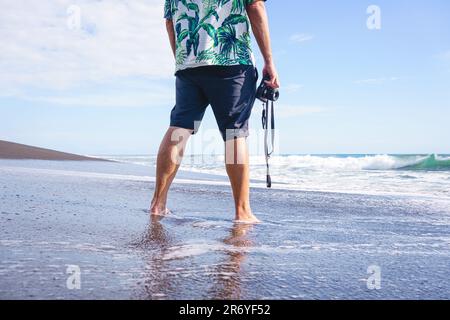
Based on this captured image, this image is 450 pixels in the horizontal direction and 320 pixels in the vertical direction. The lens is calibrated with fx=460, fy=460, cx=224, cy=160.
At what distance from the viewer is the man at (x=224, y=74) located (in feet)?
9.74

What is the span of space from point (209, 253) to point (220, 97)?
1.32 meters

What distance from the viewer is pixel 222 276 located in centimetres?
156

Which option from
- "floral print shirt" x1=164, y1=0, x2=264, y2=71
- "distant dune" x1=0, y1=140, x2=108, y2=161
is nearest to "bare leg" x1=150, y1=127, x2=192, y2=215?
"floral print shirt" x1=164, y1=0, x2=264, y2=71

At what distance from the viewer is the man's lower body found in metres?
2.97

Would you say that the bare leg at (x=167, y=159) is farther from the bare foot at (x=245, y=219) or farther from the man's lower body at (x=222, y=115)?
the bare foot at (x=245, y=219)

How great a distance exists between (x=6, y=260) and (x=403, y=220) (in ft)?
9.04

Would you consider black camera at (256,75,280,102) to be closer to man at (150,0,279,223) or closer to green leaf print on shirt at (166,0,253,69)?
man at (150,0,279,223)

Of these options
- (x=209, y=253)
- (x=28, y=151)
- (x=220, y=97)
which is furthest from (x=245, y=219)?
(x=28, y=151)

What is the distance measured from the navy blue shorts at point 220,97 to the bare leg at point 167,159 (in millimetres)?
68

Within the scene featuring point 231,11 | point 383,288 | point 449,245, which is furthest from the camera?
point 231,11

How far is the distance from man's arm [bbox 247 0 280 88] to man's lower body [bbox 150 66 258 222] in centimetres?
11
